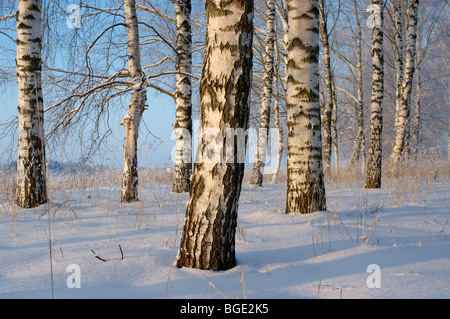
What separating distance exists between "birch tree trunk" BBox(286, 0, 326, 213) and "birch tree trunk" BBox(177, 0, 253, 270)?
1675 mm

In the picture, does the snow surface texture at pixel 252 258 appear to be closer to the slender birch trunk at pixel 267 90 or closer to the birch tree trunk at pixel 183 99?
the birch tree trunk at pixel 183 99

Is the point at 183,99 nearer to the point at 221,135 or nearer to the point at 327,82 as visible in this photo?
the point at 221,135

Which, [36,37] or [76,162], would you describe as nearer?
[36,37]

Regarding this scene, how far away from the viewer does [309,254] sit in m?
2.27

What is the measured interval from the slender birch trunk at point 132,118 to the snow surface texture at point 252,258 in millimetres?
1274

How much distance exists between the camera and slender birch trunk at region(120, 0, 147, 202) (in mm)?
4809

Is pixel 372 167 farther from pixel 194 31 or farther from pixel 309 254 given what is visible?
pixel 194 31

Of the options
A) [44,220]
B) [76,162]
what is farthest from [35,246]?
[76,162]

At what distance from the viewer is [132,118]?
4.82 metres

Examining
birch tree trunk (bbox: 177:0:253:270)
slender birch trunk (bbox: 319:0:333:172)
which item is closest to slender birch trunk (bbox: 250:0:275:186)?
slender birch trunk (bbox: 319:0:333:172)

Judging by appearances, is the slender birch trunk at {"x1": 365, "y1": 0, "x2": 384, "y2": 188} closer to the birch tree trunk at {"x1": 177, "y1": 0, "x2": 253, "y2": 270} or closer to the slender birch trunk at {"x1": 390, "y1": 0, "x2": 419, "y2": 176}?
the slender birch trunk at {"x1": 390, "y1": 0, "x2": 419, "y2": 176}

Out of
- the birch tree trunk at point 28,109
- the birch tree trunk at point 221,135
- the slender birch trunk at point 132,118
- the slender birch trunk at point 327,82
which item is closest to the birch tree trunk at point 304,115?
the birch tree trunk at point 221,135

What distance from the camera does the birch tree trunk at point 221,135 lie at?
195 cm

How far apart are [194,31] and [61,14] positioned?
7.00 metres
